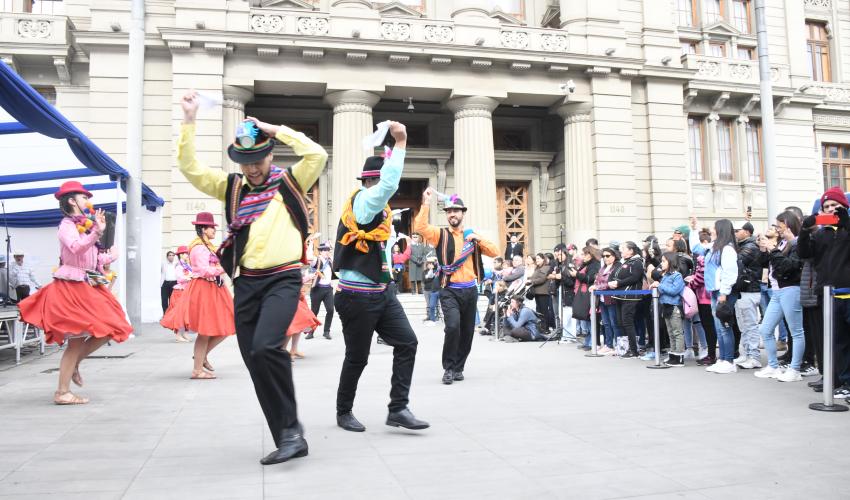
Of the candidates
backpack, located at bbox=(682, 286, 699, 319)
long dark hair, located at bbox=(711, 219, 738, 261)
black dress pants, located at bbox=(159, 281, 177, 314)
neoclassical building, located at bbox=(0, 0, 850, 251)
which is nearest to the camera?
long dark hair, located at bbox=(711, 219, 738, 261)

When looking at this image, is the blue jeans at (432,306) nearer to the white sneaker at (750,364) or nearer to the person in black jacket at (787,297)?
the white sneaker at (750,364)

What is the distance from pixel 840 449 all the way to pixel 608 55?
19654 millimetres

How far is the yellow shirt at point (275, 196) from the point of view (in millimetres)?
4391

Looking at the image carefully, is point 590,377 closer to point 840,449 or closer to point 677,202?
point 840,449

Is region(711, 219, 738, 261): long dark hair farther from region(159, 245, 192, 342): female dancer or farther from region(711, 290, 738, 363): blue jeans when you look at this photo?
region(159, 245, 192, 342): female dancer

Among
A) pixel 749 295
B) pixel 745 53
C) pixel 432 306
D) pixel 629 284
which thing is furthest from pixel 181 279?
pixel 745 53

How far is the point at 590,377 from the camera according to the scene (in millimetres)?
8242

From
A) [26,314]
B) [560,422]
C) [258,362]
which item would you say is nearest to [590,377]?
[560,422]

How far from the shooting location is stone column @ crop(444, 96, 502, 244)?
2097 centimetres

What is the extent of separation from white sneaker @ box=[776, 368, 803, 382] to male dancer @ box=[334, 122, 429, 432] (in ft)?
16.7

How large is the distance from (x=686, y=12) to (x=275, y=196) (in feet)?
86.7

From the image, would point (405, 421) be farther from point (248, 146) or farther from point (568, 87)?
point (568, 87)

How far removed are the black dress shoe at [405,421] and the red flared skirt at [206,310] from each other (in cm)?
341

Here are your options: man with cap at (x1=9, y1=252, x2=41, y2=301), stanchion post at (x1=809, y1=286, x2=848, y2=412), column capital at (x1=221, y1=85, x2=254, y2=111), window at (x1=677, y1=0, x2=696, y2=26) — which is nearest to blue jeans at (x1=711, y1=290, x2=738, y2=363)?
stanchion post at (x1=809, y1=286, x2=848, y2=412)
